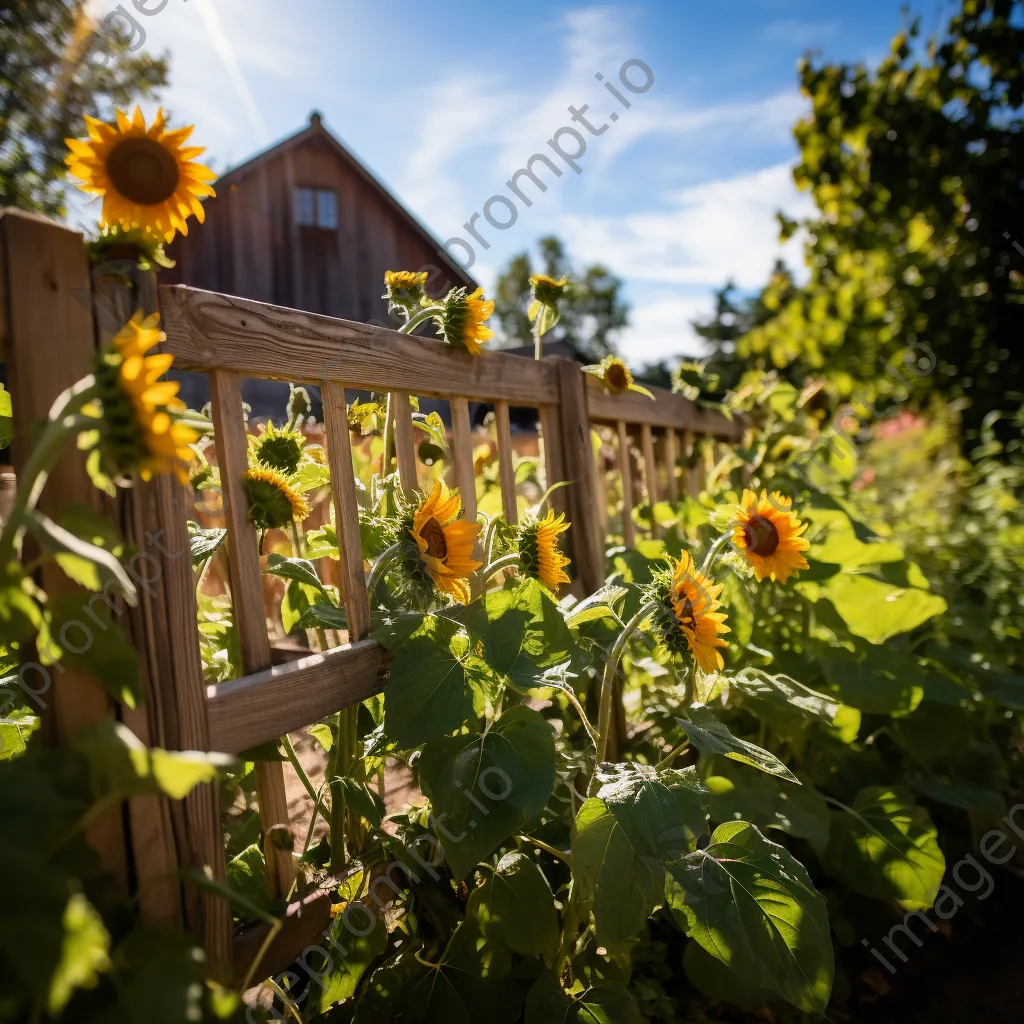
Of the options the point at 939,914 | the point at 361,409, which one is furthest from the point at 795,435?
→ the point at 361,409

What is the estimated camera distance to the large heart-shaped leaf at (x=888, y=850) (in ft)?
5.80

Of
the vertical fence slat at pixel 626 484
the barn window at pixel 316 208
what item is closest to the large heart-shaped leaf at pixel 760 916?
the vertical fence slat at pixel 626 484

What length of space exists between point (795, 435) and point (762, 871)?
2825 mm

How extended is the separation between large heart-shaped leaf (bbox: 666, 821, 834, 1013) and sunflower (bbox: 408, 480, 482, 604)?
614 millimetres

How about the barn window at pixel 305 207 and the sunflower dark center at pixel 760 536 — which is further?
the barn window at pixel 305 207

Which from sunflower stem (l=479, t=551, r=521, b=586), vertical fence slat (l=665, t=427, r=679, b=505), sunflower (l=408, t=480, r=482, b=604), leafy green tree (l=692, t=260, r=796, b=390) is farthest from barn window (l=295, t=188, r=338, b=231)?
leafy green tree (l=692, t=260, r=796, b=390)

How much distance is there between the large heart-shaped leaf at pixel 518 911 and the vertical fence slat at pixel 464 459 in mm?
793

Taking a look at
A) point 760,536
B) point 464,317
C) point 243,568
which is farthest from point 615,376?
point 243,568

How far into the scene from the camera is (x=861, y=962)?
2113 millimetres

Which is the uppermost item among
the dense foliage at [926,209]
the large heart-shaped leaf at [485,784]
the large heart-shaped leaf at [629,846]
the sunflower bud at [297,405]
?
the dense foliage at [926,209]

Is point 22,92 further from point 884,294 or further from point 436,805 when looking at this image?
point 436,805

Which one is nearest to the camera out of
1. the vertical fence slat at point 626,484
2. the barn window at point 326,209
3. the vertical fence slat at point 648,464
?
the vertical fence slat at point 626,484

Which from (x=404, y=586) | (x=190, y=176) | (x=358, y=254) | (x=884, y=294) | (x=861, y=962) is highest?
(x=358, y=254)

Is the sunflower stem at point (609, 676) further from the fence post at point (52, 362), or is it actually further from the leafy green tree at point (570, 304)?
the leafy green tree at point (570, 304)
